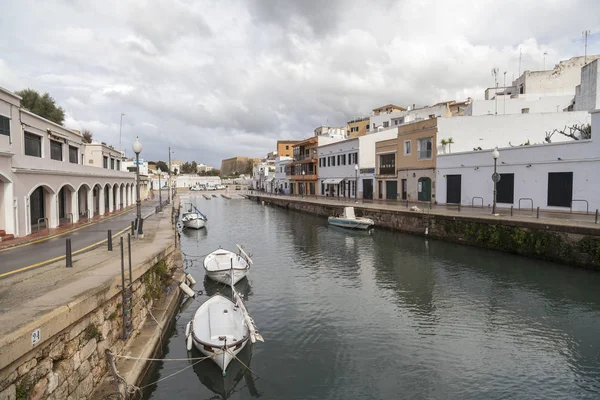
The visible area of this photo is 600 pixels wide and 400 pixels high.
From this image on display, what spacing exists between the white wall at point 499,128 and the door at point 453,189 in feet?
10.9

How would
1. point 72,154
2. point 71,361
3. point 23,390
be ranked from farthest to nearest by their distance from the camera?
point 72,154
point 71,361
point 23,390

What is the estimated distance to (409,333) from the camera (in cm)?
1278

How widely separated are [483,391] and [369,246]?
19.5 metres

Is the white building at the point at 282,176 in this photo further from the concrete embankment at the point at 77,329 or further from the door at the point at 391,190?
the concrete embankment at the point at 77,329

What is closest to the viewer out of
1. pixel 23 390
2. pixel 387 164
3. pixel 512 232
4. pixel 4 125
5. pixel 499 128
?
pixel 23 390

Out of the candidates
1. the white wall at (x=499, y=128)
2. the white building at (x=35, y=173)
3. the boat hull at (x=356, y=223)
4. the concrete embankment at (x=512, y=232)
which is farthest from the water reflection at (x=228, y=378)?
the white wall at (x=499, y=128)

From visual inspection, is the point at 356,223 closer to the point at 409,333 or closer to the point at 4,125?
the point at 409,333

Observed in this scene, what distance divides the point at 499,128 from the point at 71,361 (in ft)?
136

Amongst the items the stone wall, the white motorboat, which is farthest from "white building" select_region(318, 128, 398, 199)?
the stone wall

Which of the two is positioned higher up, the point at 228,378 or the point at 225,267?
the point at 225,267

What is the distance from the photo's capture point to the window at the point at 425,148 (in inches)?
1591

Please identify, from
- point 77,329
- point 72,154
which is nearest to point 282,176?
point 72,154

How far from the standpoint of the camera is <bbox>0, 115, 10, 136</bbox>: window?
61.6 ft

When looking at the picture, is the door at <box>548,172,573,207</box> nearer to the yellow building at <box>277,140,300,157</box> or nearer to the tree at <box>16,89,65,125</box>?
the tree at <box>16,89,65,125</box>
